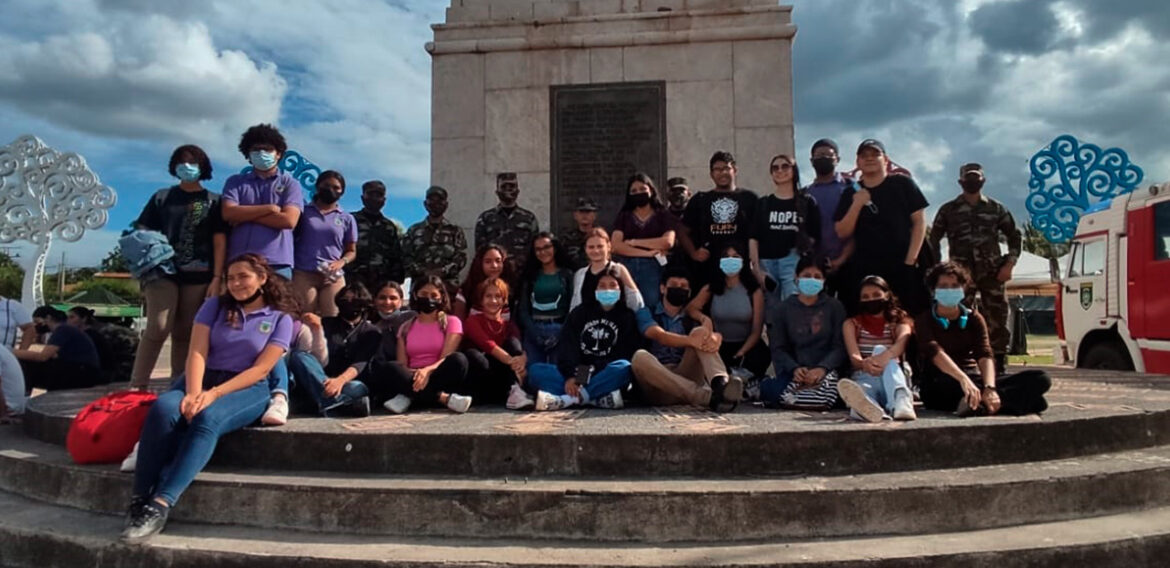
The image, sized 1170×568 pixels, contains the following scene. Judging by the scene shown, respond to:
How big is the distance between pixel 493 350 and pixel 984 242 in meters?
Answer: 5.14

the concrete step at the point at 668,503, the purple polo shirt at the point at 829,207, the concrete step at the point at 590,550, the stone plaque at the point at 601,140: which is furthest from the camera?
the stone plaque at the point at 601,140

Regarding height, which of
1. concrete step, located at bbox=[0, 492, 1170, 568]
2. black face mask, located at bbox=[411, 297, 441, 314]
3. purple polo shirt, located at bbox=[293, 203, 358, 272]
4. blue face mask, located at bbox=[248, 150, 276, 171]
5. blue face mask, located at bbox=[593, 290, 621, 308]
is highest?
blue face mask, located at bbox=[248, 150, 276, 171]

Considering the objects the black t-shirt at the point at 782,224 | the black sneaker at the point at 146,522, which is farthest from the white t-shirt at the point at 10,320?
the black t-shirt at the point at 782,224

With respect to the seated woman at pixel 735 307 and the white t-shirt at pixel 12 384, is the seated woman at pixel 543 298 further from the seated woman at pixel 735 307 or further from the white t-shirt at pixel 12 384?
the white t-shirt at pixel 12 384

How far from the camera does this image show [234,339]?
4484mm

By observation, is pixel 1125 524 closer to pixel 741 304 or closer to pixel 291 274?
pixel 741 304

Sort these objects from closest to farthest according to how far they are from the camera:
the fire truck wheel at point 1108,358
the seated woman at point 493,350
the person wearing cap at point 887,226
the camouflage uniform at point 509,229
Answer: the seated woman at point 493,350 → the person wearing cap at point 887,226 → the camouflage uniform at point 509,229 → the fire truck wheel at point 1108,358

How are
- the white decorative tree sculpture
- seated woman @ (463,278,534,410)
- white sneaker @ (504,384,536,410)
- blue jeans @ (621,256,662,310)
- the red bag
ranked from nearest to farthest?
1. the red bag
2. white sneaker @ (504,384,536,410)
3. seated woman @ (463,278,534,410)
4. blue jeans @ (621,256,662,310)
5. the white decorative tree sculpture

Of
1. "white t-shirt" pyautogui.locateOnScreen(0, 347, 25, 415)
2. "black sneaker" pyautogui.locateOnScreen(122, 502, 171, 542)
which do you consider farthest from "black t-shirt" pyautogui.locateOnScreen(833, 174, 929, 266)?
"white t-shirt" pyautogui.locateOnScreen(0, 347, 25, 415)

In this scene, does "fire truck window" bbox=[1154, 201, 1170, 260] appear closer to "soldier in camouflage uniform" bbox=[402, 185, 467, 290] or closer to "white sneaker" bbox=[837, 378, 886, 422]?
"white sneaker" bbox=[837, 378, 886, 422]

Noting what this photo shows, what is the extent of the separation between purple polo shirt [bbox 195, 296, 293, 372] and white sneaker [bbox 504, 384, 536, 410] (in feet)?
5.19

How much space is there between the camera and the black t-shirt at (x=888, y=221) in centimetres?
577

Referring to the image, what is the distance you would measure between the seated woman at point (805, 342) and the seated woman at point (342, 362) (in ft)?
9.25

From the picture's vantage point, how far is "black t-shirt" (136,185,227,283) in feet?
19.4
